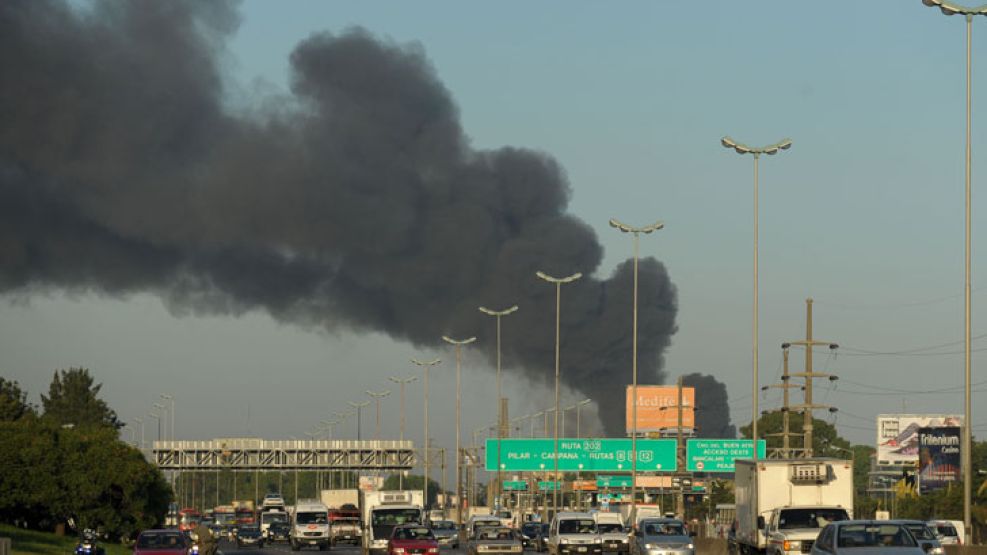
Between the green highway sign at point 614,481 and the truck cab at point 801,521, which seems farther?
the green highway sign at point 614,481

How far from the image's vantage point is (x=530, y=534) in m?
94.6

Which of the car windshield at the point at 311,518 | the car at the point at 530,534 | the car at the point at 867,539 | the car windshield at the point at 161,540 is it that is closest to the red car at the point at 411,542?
the car windshield at the point at 161,540

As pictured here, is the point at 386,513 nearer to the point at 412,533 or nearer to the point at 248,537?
the point at 412,533

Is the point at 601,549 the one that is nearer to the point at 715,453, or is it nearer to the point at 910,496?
the point at 715,453

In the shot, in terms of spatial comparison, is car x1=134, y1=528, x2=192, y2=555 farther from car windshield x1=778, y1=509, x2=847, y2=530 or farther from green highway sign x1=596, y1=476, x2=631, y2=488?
green highway sign x1=596, y1=476, x2=631, y2=488

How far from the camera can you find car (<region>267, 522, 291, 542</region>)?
4360 inches

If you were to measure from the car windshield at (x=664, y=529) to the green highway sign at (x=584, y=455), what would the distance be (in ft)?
222

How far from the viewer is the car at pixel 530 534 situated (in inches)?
3647

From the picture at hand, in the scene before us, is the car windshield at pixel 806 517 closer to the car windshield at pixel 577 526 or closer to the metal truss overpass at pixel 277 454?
the car windshield at pixel 577 526

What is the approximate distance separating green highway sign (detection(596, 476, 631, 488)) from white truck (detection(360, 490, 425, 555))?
4091 inches

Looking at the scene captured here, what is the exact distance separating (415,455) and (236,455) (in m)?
19.8

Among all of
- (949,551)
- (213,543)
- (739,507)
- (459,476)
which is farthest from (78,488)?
(459,476)

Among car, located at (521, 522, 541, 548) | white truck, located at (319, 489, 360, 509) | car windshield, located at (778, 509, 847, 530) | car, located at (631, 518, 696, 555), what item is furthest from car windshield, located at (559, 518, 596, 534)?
white truck, located at (319, 489, 360, 509)

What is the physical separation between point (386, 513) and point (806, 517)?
2383 centimetres
